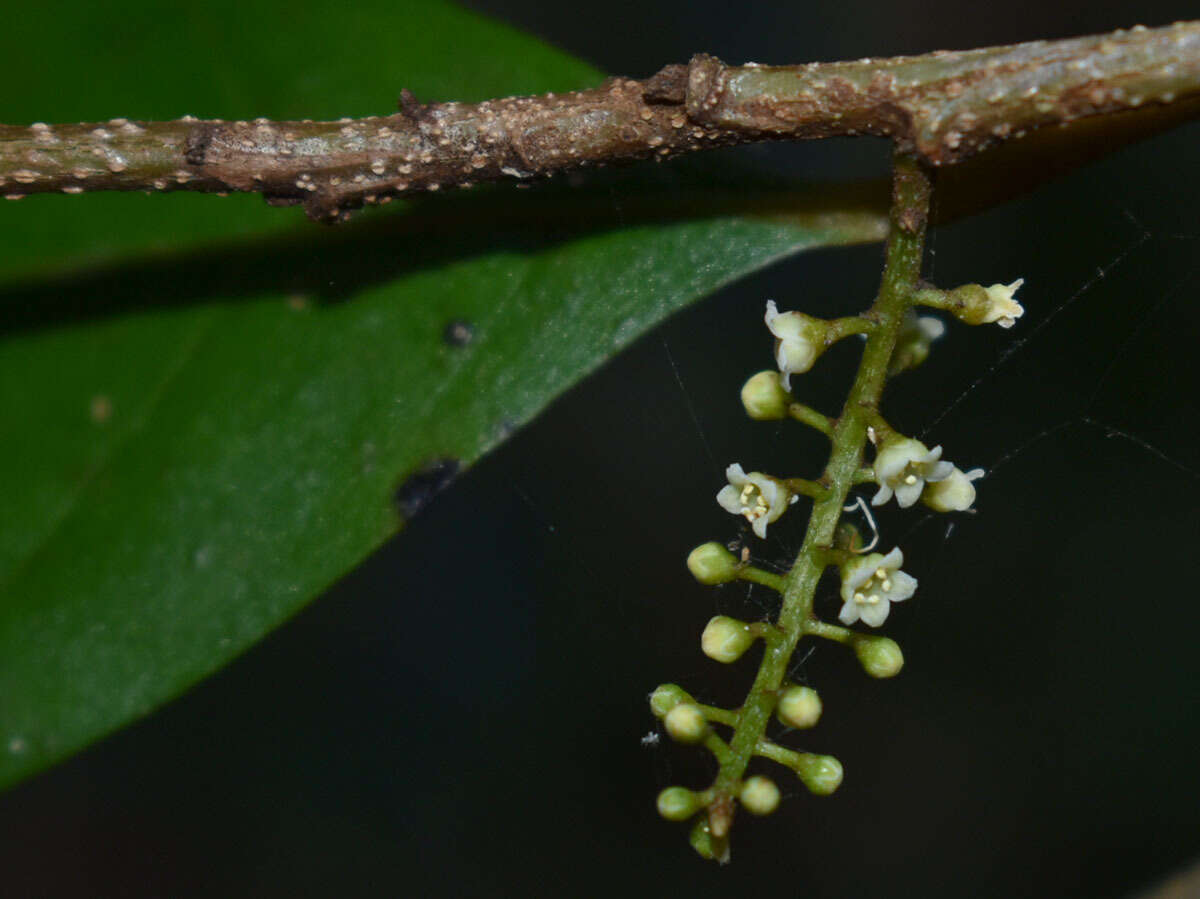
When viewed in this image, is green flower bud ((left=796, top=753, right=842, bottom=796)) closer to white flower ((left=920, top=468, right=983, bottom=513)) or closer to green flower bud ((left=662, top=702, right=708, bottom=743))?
green flower bud ((left=662, top=702, right=708, bottom=743))

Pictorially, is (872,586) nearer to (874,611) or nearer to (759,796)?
(874,611)

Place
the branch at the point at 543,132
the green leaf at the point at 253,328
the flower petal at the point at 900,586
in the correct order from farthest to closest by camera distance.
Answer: the green leaf at the point at 253,328, the flower petal at the point at 900,586, the branch at the point at 543,132

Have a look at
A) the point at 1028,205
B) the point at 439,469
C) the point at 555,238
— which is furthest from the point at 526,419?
the point at 1028,205

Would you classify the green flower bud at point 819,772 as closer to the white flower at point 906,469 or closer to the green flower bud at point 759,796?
the green flower bud at point 759,796

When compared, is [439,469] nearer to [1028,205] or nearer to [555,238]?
[555,238]

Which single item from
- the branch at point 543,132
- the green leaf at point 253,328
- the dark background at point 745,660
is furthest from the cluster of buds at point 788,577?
the dark background at point 745,660

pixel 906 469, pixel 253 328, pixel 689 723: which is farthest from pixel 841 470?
→ pixel 253 328
